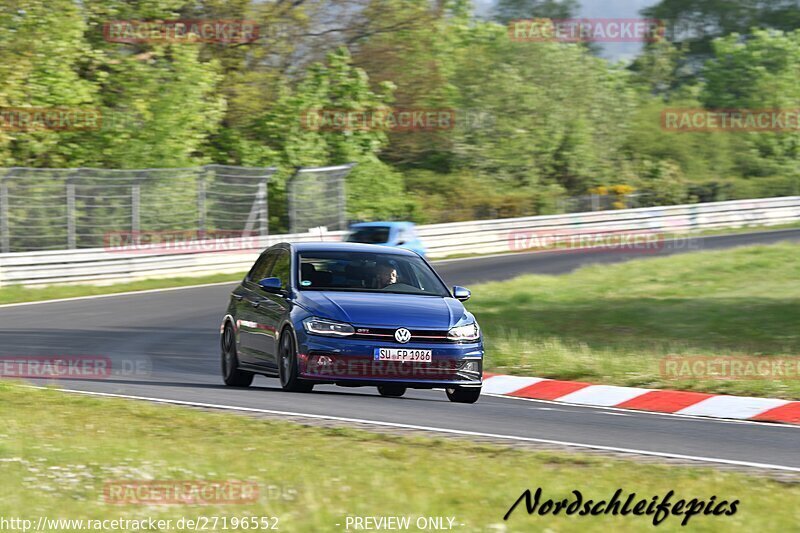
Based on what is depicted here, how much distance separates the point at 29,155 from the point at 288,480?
107 feet

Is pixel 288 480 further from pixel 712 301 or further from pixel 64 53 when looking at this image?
pixel 64 53

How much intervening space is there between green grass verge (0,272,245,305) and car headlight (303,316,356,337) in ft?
50.5

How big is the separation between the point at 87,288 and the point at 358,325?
18.5m

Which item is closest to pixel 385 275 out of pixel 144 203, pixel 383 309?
pixel 383 309

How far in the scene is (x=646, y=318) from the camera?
20.8 m

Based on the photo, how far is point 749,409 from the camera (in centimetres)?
1224

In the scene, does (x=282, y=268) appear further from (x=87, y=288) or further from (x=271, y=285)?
(x=87, y=288)

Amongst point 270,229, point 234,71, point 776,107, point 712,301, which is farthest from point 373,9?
point 712,301

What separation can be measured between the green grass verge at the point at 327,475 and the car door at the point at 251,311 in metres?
2.82

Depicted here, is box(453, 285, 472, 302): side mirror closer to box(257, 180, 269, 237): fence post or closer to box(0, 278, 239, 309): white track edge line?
box(0, 278, 239, 309): white track edge line

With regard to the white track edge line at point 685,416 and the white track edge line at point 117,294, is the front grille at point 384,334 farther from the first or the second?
the white track edge line at point 117,294

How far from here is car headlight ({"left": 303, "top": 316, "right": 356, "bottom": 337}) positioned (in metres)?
11.9

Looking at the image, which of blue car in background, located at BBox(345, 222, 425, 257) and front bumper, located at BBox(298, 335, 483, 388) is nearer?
front bumper, located at BBox(298, 335, 483, 388)

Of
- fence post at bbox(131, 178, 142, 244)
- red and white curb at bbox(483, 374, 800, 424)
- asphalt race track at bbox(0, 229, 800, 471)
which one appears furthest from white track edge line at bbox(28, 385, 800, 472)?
fence post at bbox(131, 178, 142, 244)
